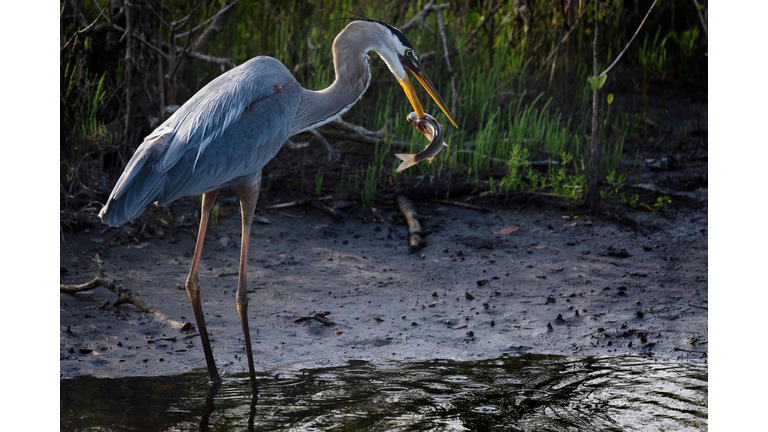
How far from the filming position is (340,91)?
14.1ft

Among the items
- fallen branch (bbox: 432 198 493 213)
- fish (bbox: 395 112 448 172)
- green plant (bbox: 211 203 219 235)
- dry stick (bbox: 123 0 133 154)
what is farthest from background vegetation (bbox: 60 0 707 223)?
fish (bbox: 395 112 448 172)

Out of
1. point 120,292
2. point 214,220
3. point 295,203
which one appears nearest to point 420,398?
point 120,292

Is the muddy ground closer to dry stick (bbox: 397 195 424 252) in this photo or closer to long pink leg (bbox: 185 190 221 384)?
dry stick (bbox: 397 195 424 252)

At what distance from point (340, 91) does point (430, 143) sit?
603mm

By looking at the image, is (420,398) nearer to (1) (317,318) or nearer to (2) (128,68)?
(1) (317,318)

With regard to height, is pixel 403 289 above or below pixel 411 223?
below

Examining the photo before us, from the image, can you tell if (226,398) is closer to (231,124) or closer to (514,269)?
(231,124)

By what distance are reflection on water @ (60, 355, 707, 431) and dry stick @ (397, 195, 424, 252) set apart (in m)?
1.59

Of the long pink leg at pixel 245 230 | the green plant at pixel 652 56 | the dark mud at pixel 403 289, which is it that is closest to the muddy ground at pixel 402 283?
the dark mud at pixel 403 289

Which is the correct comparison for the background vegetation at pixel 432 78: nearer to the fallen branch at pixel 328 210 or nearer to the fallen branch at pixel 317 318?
the fallen branch at pixel 328 210

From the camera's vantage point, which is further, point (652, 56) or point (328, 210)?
point (652, 56)

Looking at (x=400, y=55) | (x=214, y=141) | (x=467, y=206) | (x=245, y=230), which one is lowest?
Result: (x=467, y=206)

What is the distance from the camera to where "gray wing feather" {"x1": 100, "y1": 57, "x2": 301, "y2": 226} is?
11.8 ft

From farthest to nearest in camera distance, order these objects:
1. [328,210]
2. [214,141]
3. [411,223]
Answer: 1. [328,210]
2. [411,223]
3. [214,141]
